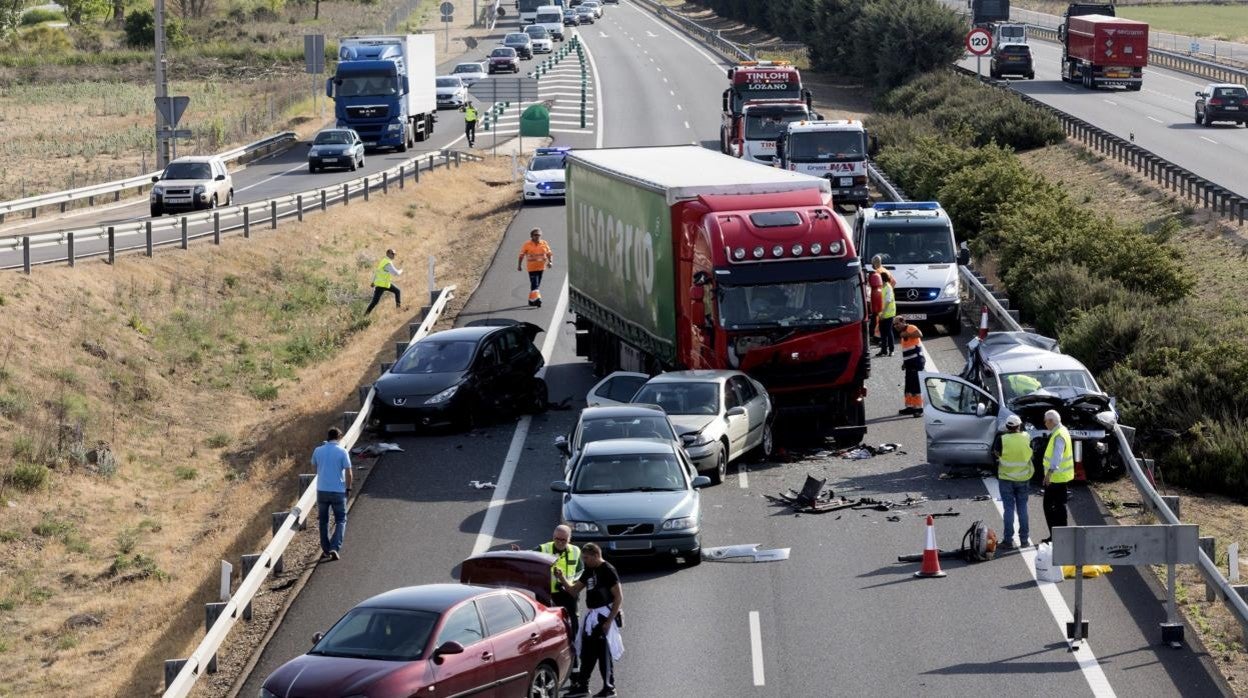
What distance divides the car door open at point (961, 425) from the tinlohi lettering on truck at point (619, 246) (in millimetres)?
5469

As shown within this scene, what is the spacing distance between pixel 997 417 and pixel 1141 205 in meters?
24.6

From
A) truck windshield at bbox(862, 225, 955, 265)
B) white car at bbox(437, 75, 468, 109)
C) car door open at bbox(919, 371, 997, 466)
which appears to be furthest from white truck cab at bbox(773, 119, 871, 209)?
white car at bbox(437, 75, 468, 109)

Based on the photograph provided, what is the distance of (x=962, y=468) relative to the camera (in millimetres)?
24219

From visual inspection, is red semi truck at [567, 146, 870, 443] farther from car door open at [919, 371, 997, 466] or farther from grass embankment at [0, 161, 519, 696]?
grass embankment at [0, 161, 519, 696]

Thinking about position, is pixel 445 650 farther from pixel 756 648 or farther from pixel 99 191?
pixel 99 191

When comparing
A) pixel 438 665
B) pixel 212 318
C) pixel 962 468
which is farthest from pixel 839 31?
pixel 438 665

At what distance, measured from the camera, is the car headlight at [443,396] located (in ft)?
89.0

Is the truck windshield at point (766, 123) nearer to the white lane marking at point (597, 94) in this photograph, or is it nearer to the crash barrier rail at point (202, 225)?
the crash barrier rail at point (202, 225)

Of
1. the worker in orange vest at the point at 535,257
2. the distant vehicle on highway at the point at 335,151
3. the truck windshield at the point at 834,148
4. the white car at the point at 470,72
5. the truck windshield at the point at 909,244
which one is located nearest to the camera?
the truck windshield at the point at 909,244

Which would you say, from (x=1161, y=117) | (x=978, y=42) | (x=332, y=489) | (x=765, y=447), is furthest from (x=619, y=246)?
(x=1161, y=117)

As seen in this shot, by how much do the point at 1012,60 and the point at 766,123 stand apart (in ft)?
103

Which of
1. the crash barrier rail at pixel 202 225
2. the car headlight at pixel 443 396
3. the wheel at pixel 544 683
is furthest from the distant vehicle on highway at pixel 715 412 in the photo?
the crash barrier rail at pixel 202 225

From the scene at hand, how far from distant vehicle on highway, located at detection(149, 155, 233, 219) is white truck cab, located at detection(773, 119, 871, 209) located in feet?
54.5

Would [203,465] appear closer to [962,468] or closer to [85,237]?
[85,237]
